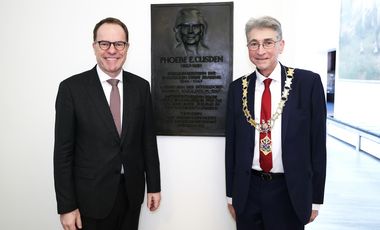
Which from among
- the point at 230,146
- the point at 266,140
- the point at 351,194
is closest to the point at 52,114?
the point at 230,146

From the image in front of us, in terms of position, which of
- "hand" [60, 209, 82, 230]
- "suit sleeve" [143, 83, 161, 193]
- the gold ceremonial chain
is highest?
the gold ceremonial chain

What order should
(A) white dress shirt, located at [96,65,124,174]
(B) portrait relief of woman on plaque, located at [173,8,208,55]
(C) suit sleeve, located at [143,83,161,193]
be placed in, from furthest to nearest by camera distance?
(B) portrait relief of woman on plaque, located at [173,8,208,55] → (C) suit sleeve, located at [143,83,161,193] → (A) white dress shirt, located at [96,65,124,174]

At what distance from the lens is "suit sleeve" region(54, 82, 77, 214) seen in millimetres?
1807

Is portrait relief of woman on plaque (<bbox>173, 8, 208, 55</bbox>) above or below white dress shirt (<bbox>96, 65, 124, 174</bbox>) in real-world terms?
above

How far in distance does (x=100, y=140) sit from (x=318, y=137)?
123cm

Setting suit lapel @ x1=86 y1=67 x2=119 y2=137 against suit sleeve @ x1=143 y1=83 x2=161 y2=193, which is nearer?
suit lapel @ x1=86 y1=67 x2=119 y2=137

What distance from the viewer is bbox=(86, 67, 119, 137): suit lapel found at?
1.85m

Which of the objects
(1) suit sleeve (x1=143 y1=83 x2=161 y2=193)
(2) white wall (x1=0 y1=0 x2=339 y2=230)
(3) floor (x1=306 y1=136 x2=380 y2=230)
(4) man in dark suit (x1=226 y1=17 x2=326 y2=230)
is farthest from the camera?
(3) floor (x1=306 y1=136 x2=380 y2=230)

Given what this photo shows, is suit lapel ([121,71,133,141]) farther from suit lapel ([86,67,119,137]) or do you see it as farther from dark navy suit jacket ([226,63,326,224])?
dark navy suit jacket ([226,63,326,224])

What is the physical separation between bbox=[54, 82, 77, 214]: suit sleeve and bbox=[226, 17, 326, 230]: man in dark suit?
3.12 feet

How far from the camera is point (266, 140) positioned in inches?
72.5

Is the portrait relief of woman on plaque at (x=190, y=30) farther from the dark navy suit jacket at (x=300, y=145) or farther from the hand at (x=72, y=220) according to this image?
the hand at (x=72, y=220)

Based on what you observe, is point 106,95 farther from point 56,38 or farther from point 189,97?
point 56,38

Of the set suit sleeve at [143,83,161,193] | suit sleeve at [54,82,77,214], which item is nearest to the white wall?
suit sleeve at [143,83,161,193]
